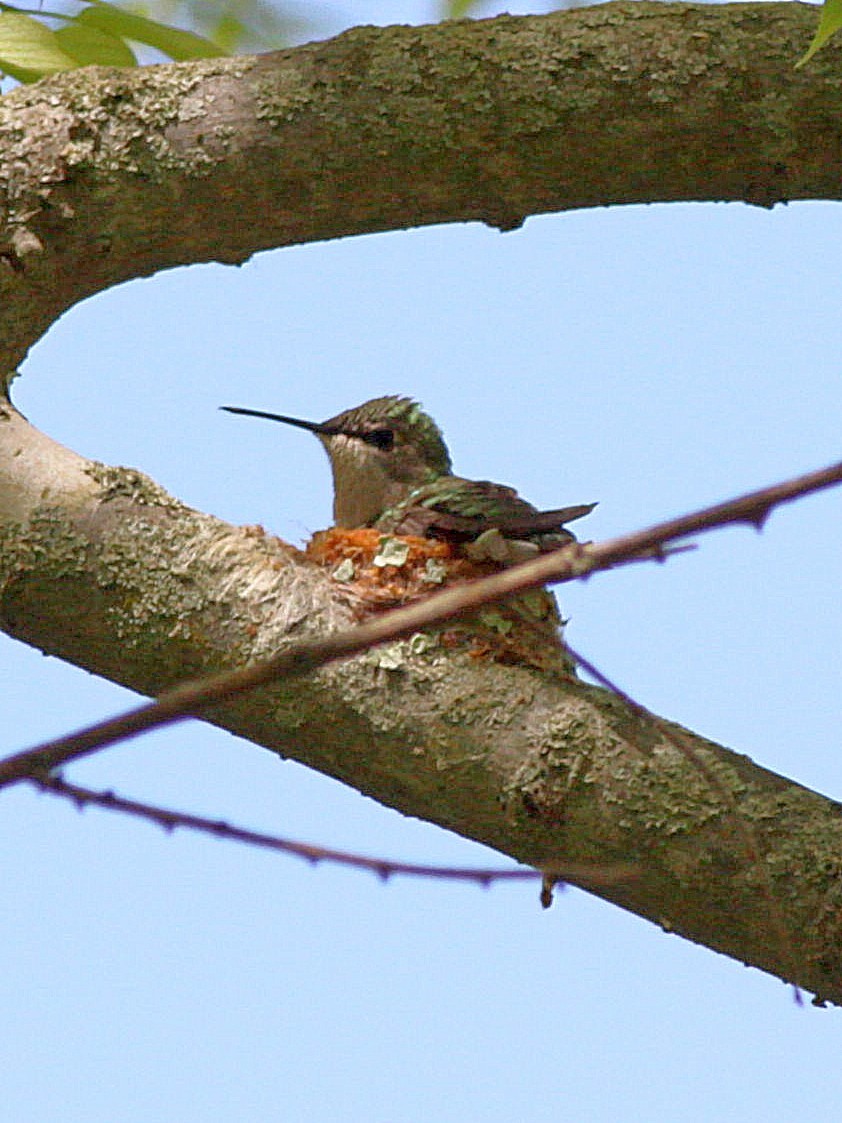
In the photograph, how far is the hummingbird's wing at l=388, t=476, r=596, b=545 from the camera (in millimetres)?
4234

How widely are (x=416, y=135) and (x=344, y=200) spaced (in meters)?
0.18

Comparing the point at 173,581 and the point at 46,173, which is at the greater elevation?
the point at 46,173

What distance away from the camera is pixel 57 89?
124 inches

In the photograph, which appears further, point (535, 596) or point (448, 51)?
point (535, 596)

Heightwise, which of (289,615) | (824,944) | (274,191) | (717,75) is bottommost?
(824,944)

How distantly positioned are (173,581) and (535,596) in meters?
1.59

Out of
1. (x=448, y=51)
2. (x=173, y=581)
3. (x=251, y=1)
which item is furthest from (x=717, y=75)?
(x=173, y=581)

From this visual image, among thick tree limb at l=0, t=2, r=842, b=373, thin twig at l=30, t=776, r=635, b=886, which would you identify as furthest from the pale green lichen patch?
thin twig at l=30, t=776, r=635, b=886

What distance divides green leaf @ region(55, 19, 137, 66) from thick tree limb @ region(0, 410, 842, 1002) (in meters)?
0.78

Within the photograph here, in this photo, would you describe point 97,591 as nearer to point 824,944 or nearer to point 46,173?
point 46,173

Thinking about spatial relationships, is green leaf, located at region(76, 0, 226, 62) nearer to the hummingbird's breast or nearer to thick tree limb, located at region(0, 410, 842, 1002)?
thick tree limb, located at region(0, 410, 842, 1002)

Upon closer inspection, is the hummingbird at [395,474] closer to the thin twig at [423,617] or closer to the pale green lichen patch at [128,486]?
the pale green lichen patch at [128,486]

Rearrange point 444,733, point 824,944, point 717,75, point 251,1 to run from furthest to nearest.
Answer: point 251,1 → point 717,75 → point 444,733 → point 824,944

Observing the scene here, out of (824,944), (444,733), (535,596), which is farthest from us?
(535,596)
